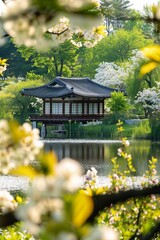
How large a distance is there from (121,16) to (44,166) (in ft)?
2.33

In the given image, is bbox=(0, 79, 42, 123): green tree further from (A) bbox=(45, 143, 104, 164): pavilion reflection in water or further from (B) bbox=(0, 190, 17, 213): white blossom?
(B) bbox=(0, 190, 17, 213): white blossom

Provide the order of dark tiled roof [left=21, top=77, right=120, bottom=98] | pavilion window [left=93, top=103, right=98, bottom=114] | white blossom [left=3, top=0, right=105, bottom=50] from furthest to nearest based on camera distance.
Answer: pavilion window [left=93, top=103, right=98, bottom=114]
dark tiled roof [left=21, top=77, right=120, bottom=98]
white blossom [left=3, top=0, right=105, bottom=50]

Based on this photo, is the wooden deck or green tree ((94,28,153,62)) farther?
green tree ((94,28,153,62))

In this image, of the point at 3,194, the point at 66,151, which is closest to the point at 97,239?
the point at 3,194

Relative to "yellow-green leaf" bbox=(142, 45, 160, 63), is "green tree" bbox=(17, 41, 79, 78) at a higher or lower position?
lower

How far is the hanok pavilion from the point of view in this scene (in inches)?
1480

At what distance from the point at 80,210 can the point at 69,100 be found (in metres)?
38.0

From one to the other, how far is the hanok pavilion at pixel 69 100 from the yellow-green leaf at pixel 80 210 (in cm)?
3633

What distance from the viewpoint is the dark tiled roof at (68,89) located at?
37625mm

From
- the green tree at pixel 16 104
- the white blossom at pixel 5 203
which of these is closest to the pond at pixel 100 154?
the green tree at pixel 16 104

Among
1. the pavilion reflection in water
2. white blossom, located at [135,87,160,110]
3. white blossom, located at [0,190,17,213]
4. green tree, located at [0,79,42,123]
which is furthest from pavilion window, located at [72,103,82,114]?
white blossom, located at [0,190,17,213]

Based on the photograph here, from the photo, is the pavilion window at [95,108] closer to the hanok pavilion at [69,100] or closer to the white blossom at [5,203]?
the hanok pavilion at [69,100]

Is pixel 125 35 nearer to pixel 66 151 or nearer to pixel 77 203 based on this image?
pixel 66 151

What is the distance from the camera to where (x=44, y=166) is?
0.82 meters
